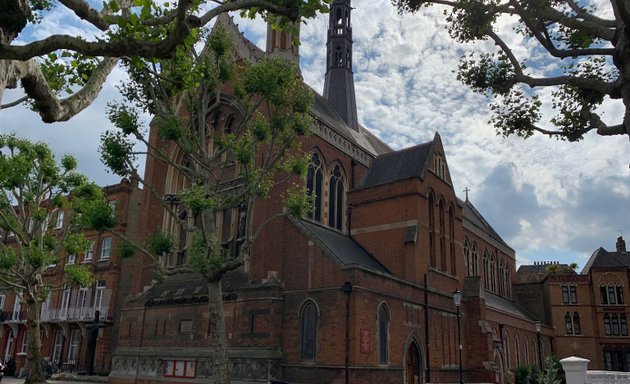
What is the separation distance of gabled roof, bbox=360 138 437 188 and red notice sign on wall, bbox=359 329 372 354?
29.4ft

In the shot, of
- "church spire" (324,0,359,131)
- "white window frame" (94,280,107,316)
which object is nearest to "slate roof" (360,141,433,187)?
"church spire" (324,0,359,131)

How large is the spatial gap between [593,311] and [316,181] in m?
31.8

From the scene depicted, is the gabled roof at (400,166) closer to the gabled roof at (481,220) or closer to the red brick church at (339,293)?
the red brick church at (339,293)

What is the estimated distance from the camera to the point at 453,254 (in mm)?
28719

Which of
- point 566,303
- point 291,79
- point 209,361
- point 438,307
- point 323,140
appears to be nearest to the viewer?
point 291,79

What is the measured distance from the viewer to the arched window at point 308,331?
65.6 feet

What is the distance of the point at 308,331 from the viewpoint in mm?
20344

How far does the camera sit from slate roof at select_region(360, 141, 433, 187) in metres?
26.8

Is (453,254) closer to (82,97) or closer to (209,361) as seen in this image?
(209,361)

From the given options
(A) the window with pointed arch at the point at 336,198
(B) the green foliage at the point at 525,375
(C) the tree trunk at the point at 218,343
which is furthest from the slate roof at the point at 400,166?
(B) the green foliage at the point at 525,375

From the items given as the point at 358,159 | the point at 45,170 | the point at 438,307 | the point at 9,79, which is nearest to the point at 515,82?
the point at 9,79

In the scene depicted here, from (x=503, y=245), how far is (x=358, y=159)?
76.4ft

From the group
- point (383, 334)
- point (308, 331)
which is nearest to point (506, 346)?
point (383, 334)

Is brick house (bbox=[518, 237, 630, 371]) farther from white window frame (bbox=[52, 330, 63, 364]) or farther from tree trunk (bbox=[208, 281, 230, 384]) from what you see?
white window frame (bbox=[52, 330, 63, 364])
